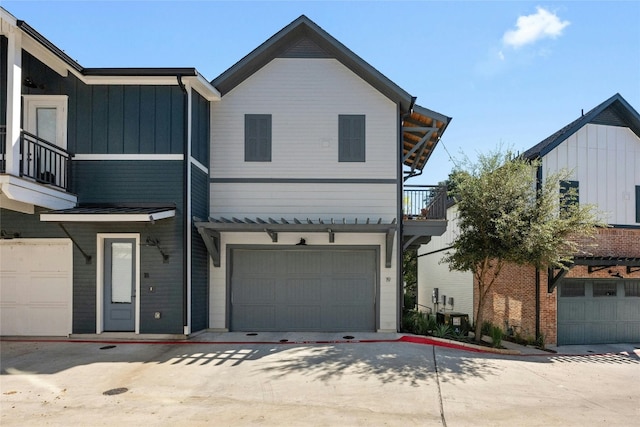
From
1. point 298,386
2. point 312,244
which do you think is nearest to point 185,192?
point 312,244

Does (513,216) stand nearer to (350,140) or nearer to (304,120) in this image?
(350,140)

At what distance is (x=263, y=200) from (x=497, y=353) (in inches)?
297

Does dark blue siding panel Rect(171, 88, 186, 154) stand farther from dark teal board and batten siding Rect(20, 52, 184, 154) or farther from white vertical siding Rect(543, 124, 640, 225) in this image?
white vertical siding Rect(543, 124, 640, 225)

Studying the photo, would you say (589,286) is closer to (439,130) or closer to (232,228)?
(439,130)

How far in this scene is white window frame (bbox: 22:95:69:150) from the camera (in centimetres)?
1069

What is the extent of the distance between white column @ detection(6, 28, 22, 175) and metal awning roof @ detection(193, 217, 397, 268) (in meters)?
3.99

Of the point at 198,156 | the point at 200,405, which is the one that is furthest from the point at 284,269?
the point at 200,405

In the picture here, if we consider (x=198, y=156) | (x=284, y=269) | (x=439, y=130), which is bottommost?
(x=284, y=269)

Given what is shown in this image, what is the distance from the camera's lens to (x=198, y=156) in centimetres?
1126

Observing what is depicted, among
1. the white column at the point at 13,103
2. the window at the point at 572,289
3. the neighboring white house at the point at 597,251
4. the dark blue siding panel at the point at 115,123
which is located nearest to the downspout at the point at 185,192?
the dark blue siding panel at the point at 115,123

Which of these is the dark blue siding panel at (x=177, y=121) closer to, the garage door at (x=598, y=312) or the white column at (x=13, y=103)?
the white column at (x=13, y=103)

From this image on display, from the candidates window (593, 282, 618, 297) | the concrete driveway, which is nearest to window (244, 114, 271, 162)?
the concrete driveway

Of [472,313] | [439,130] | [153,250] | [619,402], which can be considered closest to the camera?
[619,402]

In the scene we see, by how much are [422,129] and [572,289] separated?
719 cm
